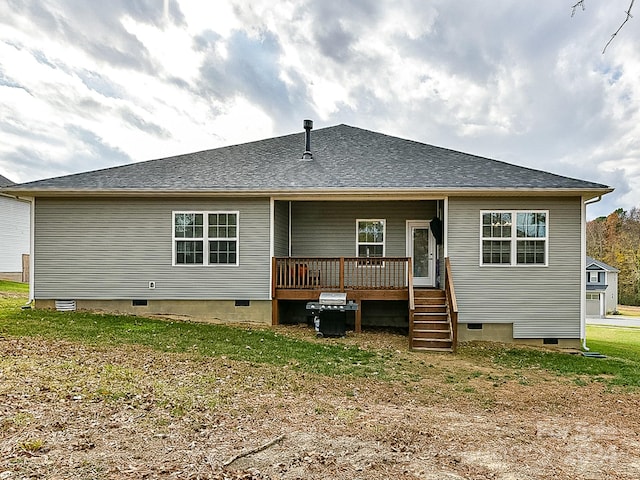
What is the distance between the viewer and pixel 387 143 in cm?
1533

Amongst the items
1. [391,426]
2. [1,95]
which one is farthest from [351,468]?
[1,95]

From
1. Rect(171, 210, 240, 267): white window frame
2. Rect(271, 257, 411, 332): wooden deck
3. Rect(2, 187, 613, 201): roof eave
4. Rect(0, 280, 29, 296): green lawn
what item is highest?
Rect(2, 187, 613, 201): roof eave

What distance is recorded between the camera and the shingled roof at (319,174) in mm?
11320

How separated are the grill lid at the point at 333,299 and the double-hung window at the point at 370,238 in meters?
2.40

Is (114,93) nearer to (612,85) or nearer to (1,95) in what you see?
(1,95)

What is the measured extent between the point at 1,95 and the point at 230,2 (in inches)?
402

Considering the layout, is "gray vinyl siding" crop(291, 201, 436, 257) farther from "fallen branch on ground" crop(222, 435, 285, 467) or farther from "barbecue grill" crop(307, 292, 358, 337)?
"fallen branch on ground" crop(222, 435, 285, 467)

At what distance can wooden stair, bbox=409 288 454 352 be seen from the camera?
32.6 ft

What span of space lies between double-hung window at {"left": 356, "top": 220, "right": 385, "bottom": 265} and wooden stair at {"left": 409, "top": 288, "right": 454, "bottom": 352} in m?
2.10

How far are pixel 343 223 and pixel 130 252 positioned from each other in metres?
5.88

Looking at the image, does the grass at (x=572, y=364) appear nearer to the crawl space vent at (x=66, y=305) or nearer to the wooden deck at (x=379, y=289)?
the wooden deck at (x=379, y=289)

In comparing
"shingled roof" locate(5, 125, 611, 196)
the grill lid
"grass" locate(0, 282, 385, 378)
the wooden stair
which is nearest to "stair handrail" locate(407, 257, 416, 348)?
the wooden stair

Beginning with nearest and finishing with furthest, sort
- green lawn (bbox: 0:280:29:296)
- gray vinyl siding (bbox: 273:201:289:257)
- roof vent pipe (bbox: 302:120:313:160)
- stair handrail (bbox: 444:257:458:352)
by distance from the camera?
stair handrail (bbox: 444:257:458:352), gray vinyl siding (bbox: 273:201:289:257), roof vent pipe (bbox: 302:120:313:160), green lawn (bbox: 0:280:29:296)

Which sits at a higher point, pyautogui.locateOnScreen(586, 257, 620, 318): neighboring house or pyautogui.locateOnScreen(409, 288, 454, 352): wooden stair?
pyautogui.locateOnScreen(409, 288, 454, 352): wooden stair
